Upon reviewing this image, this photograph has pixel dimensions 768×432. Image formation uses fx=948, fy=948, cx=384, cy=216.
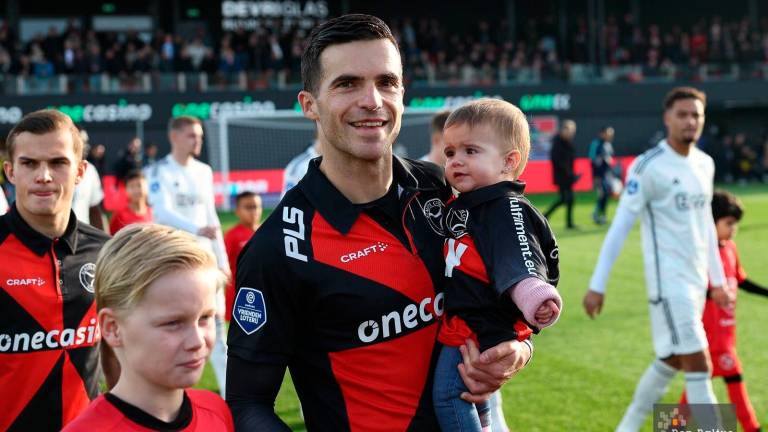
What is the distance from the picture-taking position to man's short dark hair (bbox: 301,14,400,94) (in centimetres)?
247

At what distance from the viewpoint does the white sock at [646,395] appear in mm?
5465

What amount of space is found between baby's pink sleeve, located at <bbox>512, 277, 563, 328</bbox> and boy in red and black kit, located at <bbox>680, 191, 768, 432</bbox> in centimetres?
343

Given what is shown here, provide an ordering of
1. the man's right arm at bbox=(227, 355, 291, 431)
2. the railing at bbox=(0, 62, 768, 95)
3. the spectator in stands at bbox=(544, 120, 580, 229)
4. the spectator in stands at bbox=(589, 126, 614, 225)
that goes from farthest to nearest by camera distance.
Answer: the railing at bbox=(0, 62, 768, 95) → the spectator in stands at bbox=(589, 126, 614, 225) → the spectator in stands at bbox=(544, 120, 580, 229) → the man's right arm at bbox=(227, 355, 291, 431)

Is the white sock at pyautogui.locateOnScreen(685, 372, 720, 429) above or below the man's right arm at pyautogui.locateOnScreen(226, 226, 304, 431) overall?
below

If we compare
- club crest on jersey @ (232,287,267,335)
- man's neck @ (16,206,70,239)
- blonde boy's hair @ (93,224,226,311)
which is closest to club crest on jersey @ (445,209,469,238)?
club crest on jersey @ (232,287,267,335)

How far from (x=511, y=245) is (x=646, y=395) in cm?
328

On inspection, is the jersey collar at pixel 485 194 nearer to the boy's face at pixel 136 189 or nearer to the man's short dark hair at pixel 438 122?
the man's short dark hair at pixel 438 122

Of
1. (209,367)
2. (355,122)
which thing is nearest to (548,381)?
(209,367)

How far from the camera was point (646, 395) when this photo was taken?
5496 mm

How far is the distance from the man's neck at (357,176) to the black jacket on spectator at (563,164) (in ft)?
50.3

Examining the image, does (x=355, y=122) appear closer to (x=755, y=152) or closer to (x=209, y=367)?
(x=209, y=367)

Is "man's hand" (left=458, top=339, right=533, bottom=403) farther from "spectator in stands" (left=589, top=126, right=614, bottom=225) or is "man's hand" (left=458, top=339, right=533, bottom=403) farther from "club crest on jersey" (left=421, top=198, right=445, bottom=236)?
"spectator in stands" (left=589, top=126, right=614, bottom=225)

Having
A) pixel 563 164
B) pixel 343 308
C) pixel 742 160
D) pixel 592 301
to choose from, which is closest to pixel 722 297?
pixel 592 301

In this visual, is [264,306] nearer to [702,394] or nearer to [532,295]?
[532,295]
